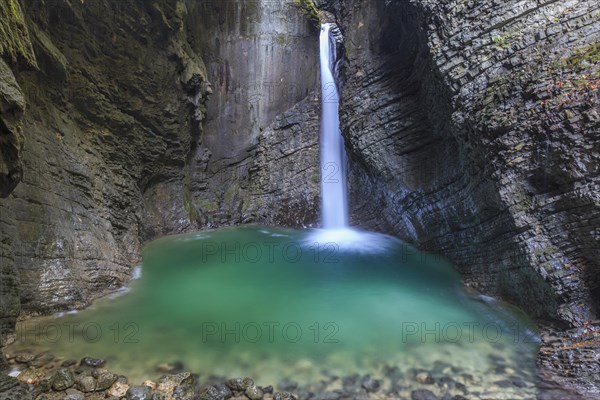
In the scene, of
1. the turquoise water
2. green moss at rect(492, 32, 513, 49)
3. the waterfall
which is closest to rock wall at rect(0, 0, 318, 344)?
the waterfall

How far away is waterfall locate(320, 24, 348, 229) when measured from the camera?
1459cm

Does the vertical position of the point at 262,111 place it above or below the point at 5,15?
above

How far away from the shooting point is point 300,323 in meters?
6.24

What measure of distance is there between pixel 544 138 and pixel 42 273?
29.7 ft

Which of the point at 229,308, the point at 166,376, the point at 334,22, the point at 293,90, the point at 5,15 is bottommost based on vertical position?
the point at 166,376

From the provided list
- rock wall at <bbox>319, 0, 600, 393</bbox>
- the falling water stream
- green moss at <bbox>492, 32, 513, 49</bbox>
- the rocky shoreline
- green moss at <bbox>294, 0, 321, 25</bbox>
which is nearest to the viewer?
the rocky shoreline

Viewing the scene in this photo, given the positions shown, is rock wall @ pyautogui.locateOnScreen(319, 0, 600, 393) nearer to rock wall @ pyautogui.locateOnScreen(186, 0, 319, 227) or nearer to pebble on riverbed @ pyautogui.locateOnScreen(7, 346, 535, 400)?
pebble on riverbed @ pyautogui.locateOnScreen(7, 346, 535, 400)

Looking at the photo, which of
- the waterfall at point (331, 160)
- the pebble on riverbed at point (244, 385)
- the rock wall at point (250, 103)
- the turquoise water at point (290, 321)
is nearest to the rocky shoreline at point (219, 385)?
the pebble on riverbed at point (244, 385)

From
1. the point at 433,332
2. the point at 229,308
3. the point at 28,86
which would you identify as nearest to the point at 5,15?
the point at 28,86

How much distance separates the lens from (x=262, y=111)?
17.2 meters

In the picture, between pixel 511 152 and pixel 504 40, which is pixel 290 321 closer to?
pixel 511 152

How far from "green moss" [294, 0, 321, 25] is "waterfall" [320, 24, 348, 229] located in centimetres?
205

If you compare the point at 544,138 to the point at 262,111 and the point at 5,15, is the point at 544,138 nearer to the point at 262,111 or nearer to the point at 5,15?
the point at 5,15

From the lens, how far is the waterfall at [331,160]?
14.6 meters
